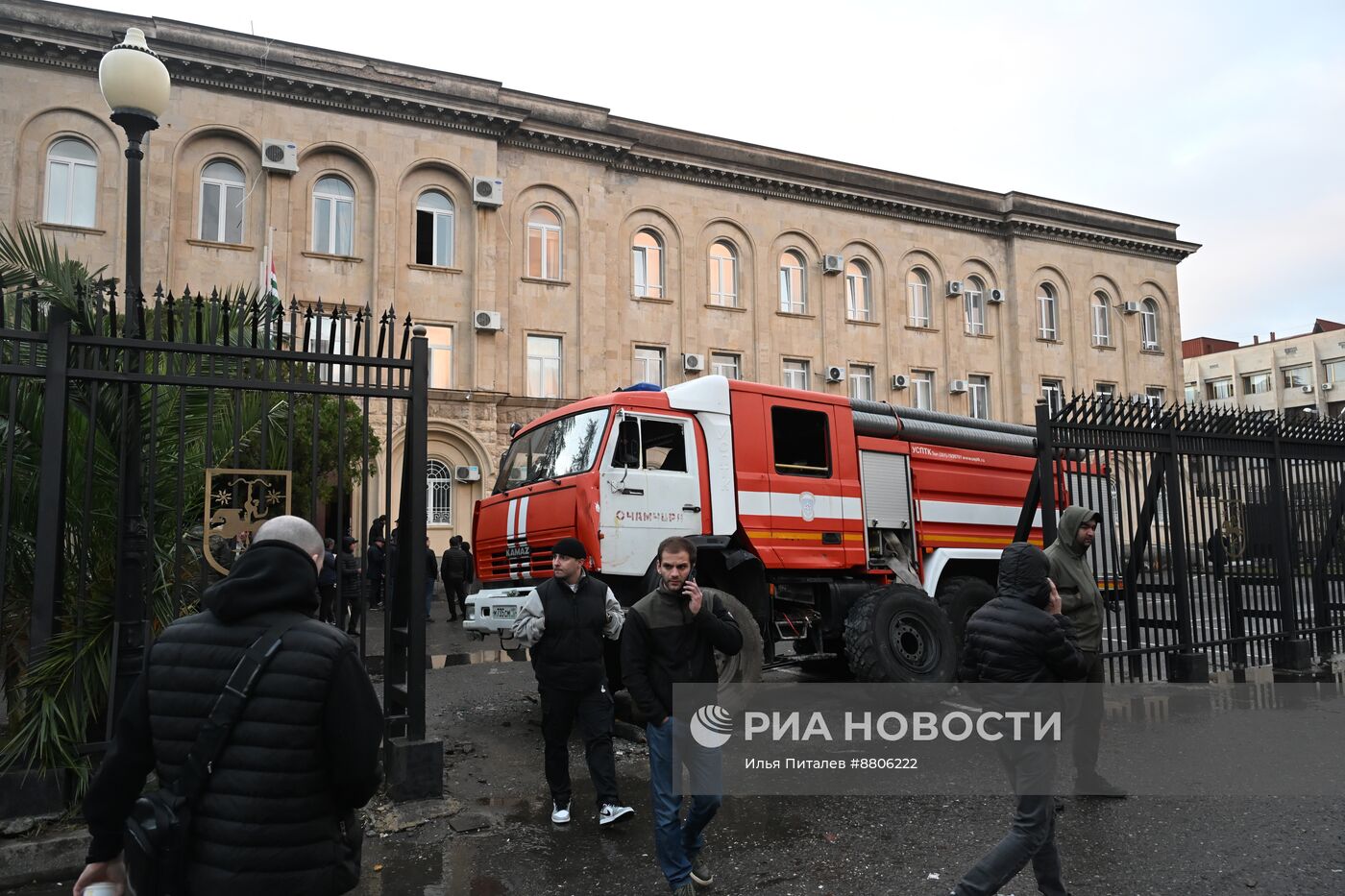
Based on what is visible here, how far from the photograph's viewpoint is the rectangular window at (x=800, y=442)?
31.2ft

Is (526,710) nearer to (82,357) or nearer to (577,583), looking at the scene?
(577,583)

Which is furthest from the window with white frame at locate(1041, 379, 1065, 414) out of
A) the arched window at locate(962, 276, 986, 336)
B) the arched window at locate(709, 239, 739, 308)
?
the arched window at locate(709, 239, 739, 308)

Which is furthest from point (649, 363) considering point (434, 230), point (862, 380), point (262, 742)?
point (262, 742)

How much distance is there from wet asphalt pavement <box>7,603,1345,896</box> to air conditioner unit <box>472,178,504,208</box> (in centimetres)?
2086

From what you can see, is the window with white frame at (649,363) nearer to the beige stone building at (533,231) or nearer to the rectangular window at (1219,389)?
the beige stone building at (533,231)

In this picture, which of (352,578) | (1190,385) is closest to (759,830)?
(352,578)

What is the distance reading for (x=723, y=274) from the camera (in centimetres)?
2941

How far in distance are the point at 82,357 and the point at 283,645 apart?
12.5 feet

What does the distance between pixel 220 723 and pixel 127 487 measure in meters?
3.43

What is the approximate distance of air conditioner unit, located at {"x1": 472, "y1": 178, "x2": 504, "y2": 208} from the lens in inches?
987

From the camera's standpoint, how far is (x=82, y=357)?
17.5 feet

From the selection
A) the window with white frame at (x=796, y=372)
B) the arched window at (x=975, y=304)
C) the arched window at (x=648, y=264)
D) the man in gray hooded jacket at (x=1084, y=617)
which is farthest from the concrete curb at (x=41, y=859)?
the arched window at (x=975, y=304)

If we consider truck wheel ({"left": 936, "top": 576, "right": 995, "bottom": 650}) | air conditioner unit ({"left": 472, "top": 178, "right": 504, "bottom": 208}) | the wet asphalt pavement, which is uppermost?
air conditioner unit ({"left": 472, "top": 178, "right": 504, "bottom": 208})

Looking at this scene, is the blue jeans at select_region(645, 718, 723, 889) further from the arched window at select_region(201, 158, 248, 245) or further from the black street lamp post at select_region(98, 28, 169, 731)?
the arched window at select_region(201, 158, 248, 245)
